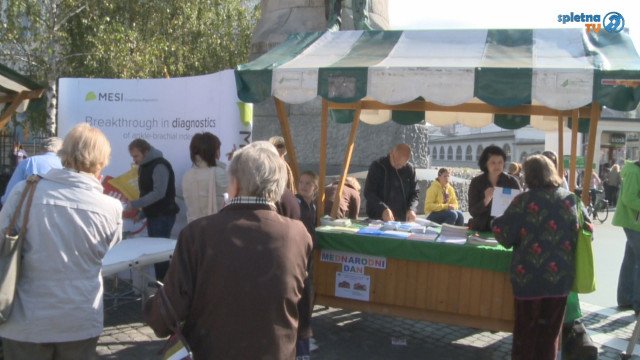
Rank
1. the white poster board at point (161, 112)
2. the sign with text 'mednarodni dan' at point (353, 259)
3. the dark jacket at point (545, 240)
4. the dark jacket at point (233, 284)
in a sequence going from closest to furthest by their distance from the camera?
the dark jacket at point (233, 284) < the dark jacket at point (545, 240) < the sign with text 'mednarodni dan' at point (353, 259) < the white poster board at point (161, 112)

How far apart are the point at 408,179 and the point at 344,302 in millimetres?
1600

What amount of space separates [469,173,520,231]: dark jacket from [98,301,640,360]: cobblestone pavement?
0.98 metres

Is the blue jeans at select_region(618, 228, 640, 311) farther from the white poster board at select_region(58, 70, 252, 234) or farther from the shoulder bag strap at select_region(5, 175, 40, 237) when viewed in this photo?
the shoulder bag strap at select_region(5, 175, 40, 237)

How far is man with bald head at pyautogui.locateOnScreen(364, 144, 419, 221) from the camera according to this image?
562 centimetres

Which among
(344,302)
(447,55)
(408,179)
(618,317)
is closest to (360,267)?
(344,302)

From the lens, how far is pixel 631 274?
5977mm

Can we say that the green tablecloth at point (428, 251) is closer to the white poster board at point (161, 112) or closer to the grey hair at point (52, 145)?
the white poster board at point (161, 112)

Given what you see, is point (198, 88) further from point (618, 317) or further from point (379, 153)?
point (618, 317)

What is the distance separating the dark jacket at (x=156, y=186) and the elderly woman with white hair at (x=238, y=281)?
358 centimetres

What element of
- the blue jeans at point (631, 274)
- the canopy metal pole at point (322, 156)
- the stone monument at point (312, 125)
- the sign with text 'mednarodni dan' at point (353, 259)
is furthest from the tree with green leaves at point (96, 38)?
the blue jeans at point (631, 274)

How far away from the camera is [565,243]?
3.67 metres

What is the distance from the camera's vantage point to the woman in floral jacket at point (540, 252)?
367 cm

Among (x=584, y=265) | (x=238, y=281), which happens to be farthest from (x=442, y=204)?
(x=238, y=281)

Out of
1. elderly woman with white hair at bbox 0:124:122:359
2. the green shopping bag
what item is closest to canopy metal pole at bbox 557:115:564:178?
the green shopping bag
